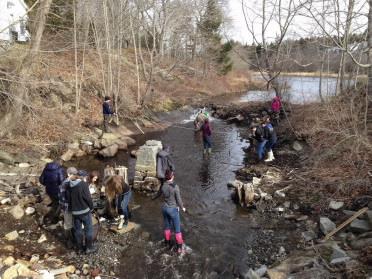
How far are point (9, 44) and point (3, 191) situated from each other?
19.7 ft

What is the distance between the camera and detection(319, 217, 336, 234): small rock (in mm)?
8531

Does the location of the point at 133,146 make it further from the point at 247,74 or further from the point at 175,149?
the point at 247,74

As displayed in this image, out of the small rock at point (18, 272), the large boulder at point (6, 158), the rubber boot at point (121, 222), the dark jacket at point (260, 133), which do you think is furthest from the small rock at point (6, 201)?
the dark jacket at point (260, 133)

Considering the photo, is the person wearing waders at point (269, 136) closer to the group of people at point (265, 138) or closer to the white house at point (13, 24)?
the group of people at point (265, 138)

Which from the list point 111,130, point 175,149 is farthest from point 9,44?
point 175,149

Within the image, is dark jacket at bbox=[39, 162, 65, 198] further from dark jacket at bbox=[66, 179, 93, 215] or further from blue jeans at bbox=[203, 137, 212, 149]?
blue jeans at bbox=[203, 137, 212, 149]

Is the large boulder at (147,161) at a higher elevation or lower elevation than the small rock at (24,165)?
higher

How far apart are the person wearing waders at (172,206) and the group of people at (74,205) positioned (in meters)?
1.53

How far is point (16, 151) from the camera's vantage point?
46.9ft

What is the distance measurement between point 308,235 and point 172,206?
3.47m

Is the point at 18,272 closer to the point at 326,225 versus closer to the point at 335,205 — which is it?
the point at 326,225

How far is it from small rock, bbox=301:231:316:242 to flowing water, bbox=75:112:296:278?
1.03 ft

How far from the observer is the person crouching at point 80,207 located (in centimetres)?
767

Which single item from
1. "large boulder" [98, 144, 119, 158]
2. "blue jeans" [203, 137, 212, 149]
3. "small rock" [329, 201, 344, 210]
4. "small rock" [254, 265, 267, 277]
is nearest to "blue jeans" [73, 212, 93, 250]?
"small rock" [254, 265, 267, 277]
